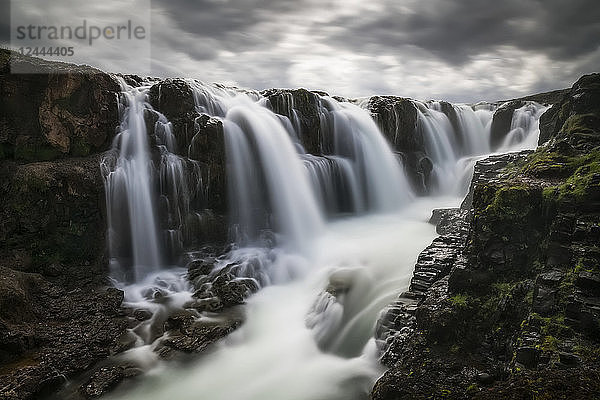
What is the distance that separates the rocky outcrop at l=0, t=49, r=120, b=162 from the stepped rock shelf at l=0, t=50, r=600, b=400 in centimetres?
4

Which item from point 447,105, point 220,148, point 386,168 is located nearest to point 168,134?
point 220,148

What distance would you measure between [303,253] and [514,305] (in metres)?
7.97

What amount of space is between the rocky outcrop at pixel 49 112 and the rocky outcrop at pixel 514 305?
11302 millimetres

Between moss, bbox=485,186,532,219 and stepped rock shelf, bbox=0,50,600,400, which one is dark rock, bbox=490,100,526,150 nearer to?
stepped rock shelf, bbox=0,50,600,400

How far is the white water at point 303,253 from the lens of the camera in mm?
7223

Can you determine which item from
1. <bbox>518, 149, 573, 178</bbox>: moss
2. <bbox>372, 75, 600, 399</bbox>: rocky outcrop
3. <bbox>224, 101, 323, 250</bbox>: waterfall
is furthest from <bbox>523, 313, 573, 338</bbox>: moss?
<bbox>224, 101, 323, 250</bbox>: waterfall

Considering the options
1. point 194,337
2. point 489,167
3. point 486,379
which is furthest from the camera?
point 489,167

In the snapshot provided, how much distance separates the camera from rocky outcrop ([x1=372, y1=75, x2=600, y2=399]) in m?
4.67

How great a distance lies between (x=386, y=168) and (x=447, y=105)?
36.2ft

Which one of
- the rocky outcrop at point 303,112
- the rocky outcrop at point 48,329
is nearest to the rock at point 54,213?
the rocky outcrop at point 48,329

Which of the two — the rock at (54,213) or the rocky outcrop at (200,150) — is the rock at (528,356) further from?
the rock at (54,213)

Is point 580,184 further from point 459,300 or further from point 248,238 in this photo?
point 248,238

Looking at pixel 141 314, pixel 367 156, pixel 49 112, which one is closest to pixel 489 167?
pixel 367 156

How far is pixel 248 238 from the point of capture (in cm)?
1389
